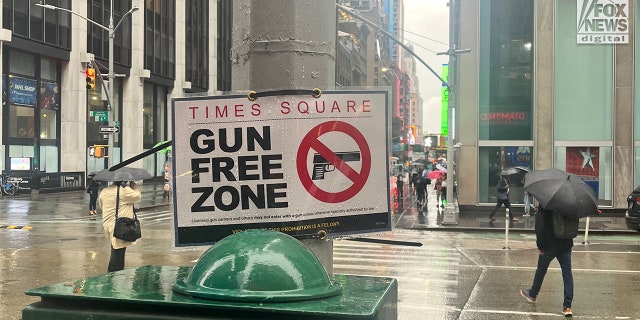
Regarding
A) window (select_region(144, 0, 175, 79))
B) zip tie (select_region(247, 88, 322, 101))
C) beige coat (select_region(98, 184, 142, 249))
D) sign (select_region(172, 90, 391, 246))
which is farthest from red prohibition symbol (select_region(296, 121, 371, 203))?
window (select_region(144, 0, 175, 79))

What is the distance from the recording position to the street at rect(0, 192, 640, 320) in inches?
336

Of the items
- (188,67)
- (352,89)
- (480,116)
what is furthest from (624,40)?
(188,67)

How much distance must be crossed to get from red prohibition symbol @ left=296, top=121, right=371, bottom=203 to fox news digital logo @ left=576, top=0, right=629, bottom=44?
26577 mm

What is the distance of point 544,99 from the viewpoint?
Answer: 85.5 ft

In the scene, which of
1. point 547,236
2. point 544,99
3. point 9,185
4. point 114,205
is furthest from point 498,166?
point 9,185

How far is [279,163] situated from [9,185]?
3713 cm

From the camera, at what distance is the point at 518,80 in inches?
1048

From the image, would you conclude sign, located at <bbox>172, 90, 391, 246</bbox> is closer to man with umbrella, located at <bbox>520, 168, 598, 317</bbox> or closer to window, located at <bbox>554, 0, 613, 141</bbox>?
man with umbrella, located at <bbox>520, 168, 598, 317</bbox>

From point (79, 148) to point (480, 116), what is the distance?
30.1 m

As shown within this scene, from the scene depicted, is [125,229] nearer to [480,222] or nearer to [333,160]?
[333,160]

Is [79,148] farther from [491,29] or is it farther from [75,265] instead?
[75,265]

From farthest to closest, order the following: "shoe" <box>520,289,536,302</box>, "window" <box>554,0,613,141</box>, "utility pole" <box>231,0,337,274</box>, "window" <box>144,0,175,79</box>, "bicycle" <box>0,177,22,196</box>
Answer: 1. "window" <box>144,0,175,79</box>
2. "bicycle" <box>0,177,22,196</box>
3. "window" <box>554,0,613,141</box>
4. "shoe" <box>520,289,536,302</box>
5. "utility pole" <box>231,0,337,274</box>

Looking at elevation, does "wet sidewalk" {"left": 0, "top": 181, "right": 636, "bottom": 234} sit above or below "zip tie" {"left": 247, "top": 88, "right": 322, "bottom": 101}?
below

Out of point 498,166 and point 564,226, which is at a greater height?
point 498,166
